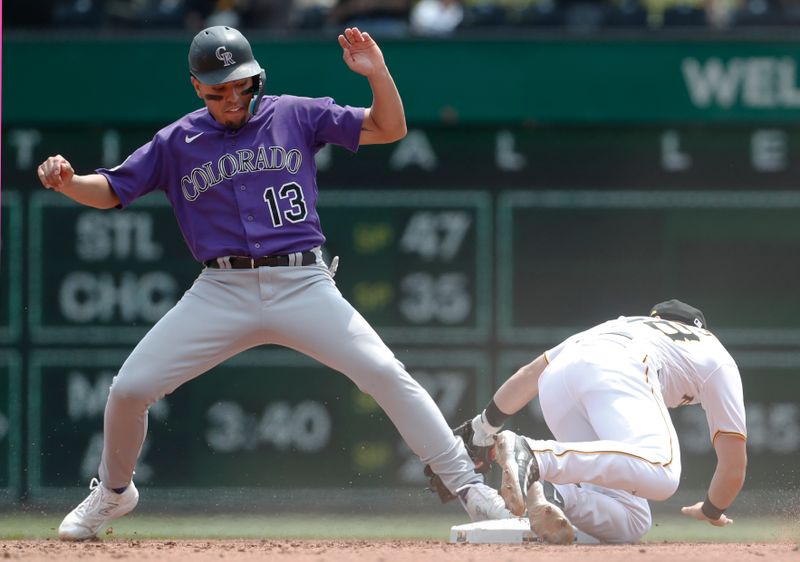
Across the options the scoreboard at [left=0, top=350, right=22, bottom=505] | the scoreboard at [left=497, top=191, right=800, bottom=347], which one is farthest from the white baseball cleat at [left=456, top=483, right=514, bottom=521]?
the scoreboard at [left=0, top=350, right=22, bottom=505]

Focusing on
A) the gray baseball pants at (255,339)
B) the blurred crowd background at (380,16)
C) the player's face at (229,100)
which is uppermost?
the blurred crowd background at (380,16)

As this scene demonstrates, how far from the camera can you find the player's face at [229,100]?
5168mm

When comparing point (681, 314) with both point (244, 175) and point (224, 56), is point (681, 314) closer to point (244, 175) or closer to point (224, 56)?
point (244, 175)

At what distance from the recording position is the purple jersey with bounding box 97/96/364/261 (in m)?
5.14

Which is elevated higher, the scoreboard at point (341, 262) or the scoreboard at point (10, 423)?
the scoreboard at point (341, 262)

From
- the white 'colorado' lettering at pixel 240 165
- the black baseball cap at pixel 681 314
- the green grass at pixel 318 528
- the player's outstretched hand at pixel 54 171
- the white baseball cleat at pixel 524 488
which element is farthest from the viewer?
the green grass at pixel 318 528

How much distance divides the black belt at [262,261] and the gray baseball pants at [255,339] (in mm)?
25

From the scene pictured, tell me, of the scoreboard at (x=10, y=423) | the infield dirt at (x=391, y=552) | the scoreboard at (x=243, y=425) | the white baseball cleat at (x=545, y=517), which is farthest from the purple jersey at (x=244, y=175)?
the scoreboard at (x=10, y=423)

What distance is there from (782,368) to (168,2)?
4.04 m

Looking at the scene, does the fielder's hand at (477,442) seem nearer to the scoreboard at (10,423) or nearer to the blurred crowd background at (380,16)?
the blurred crowd background at (380,16)

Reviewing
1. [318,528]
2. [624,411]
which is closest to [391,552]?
[624,411]

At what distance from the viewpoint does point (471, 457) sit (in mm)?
5543

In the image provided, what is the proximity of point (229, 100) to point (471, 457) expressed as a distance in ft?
5.16

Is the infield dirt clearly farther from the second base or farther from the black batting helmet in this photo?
the black batting helmet
